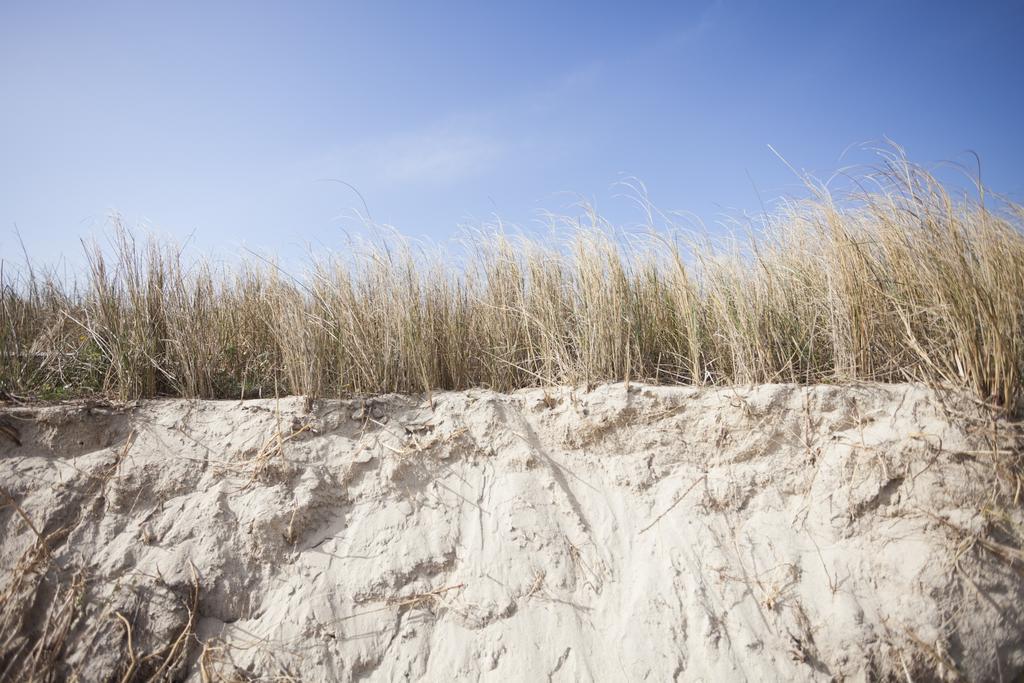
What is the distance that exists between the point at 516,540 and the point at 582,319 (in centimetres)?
150

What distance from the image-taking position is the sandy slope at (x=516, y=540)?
2.52 meters

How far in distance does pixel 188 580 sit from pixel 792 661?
3.09m

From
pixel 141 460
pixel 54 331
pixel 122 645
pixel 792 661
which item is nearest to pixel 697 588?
pixel 792 661

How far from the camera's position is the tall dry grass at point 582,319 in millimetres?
3090

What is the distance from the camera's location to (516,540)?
289cm

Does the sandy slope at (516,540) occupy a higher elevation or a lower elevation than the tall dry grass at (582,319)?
lower

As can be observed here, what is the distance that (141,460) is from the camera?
296cm

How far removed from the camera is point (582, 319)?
138 inches

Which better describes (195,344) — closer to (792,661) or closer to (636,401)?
(636,401)

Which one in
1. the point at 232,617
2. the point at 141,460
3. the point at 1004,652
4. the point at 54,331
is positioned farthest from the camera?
the point at 54,331

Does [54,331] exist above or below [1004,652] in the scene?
above

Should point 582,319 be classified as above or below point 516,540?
above

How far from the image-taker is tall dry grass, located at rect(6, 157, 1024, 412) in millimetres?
3090

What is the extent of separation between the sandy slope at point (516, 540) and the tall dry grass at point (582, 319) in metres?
0.27
